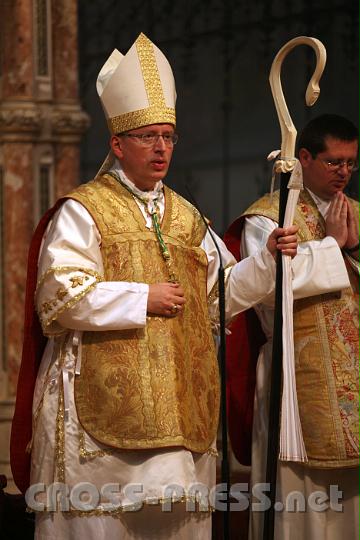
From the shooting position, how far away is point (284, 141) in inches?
175

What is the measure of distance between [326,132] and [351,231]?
0.41 metres

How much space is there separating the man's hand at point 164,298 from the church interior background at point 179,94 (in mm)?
2436

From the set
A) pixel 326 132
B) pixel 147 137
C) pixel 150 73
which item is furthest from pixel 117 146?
pixel 326 132

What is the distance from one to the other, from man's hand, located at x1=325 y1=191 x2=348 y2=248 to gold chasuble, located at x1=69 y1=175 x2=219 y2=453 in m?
0.61

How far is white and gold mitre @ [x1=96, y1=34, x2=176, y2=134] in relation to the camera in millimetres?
4551

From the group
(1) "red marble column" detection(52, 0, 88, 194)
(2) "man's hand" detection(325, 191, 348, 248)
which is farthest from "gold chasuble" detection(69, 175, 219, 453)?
(1) "red marble column" detection(52, 0, 88, 194)

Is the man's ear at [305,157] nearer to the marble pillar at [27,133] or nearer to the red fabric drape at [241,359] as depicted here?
the red fabric drape at [241,359]

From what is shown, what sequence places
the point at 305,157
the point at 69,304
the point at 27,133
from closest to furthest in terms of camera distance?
the point at 69,304, the point at 305,157, the point at 27,133

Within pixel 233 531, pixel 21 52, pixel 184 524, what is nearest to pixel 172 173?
pixel 21 52

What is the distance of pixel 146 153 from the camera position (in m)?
4.53

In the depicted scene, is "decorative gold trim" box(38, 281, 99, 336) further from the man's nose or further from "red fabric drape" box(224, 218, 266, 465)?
"red fabric drape" box(224, 218, 266, 465)

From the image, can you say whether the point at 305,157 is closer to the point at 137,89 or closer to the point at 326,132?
the point at 326,132

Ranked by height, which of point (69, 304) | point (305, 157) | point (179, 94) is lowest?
point (69, 304)

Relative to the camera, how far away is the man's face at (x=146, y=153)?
4527 mm
